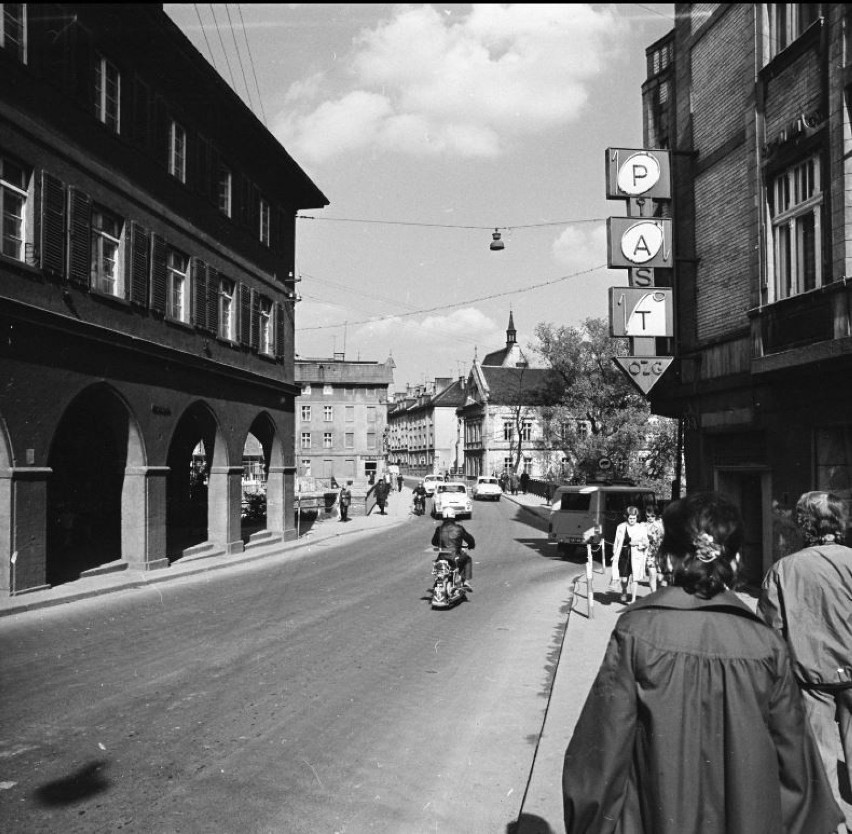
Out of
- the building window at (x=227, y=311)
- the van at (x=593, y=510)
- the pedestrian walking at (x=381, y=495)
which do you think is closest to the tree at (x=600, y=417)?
the pedestrian walking at (x=381, y=495)

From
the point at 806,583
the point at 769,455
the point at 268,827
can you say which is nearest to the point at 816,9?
the point at 769,455

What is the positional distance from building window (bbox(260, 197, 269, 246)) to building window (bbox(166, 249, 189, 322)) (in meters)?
5.24

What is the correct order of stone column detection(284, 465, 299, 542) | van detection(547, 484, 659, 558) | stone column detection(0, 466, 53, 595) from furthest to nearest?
stone column detection(284, 465, 299, 542), van detection(547, 484, 659, 558), stone column detection(0, 466, 53, 595)

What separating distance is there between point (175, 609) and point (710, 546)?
449 inches

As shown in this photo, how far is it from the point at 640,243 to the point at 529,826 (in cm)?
1093

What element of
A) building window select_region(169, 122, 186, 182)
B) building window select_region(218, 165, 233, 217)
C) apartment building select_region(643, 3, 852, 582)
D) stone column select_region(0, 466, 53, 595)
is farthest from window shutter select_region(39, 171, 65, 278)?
apartment building select_region(643, 3, 852, 582)

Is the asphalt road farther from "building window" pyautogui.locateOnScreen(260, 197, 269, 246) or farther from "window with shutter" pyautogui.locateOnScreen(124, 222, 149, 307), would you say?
"building window" pyautogui.locateOnScreen(260, 197, 269, 246)

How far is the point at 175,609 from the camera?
12562mm

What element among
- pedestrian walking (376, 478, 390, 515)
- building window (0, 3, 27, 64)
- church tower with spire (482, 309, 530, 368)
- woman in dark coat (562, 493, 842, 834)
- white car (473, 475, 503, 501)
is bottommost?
white car (473, 475, 503, 501)

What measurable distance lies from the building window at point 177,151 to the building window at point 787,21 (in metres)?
13.1

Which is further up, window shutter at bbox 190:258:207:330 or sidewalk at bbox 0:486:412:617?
window shutter at bbox 190:258:207:330

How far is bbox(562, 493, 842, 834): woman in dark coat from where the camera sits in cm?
246

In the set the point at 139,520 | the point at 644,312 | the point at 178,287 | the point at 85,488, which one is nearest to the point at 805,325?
the point at 644,312

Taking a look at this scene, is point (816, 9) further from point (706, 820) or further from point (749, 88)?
point (706, 820)
